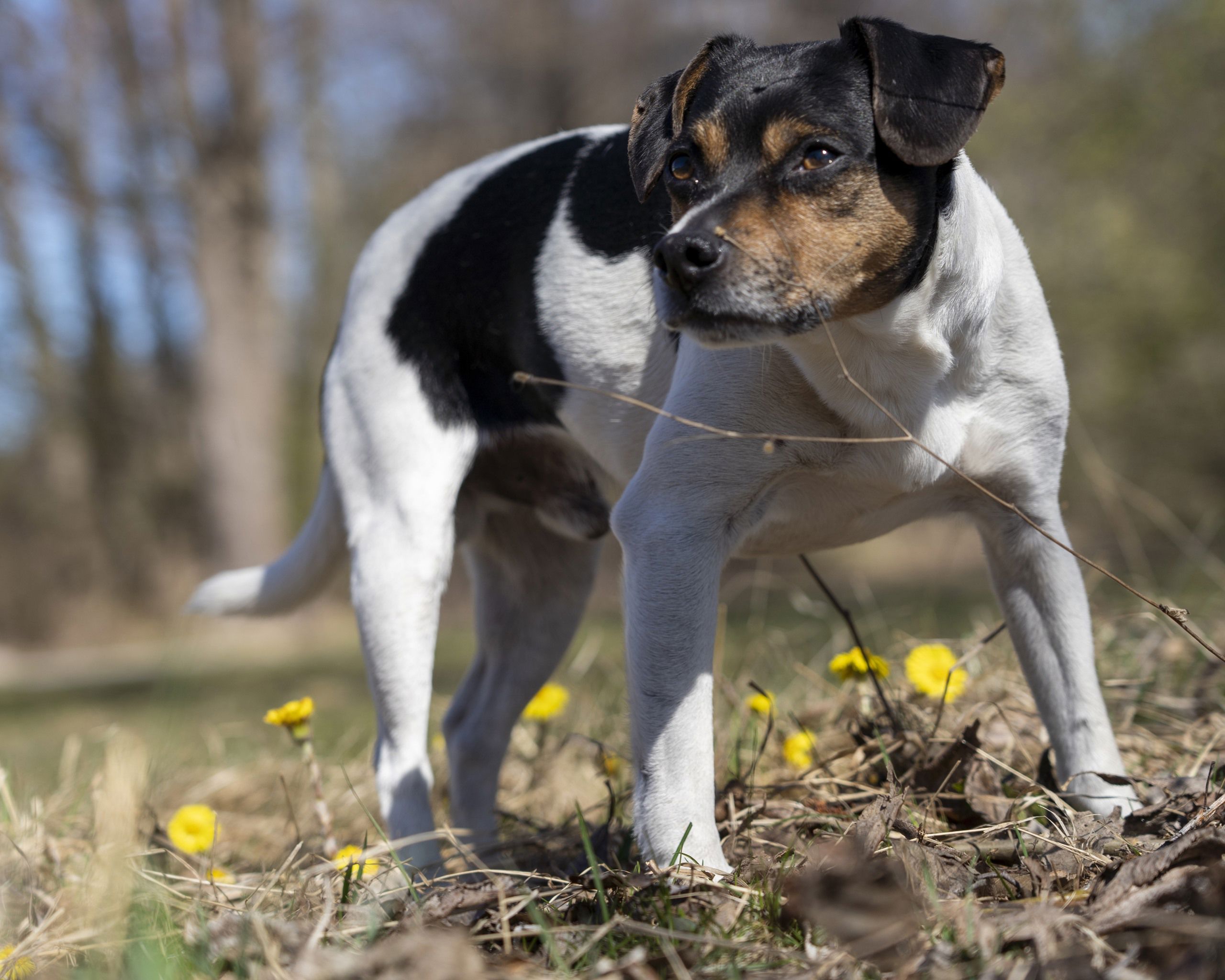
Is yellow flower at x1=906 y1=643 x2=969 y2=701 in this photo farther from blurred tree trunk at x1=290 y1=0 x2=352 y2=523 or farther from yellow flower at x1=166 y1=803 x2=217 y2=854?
blurred tree trunk at x1=290 y1=0 x2=352 y2=523

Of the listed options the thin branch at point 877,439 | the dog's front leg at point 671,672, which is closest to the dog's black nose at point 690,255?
the thin branch at point 877,439

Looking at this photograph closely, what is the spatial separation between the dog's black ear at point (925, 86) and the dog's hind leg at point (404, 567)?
147 centimetres

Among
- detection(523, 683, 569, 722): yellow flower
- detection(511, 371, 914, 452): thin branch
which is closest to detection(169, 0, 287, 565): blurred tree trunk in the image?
detection(523, 683, 569, 722): yellow flower

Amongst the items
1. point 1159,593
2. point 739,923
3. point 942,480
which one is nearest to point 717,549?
point 942,480

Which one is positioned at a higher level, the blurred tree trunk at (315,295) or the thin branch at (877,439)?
the thin branch at (877,439)

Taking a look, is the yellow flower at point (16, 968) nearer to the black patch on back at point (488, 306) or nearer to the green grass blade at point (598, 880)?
the green grass blade at point (598, 880)

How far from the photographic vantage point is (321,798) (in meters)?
2.70

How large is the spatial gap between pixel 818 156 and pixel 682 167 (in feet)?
0.99

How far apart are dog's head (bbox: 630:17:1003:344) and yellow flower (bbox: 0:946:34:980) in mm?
1656

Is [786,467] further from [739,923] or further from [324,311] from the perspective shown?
[324,311]

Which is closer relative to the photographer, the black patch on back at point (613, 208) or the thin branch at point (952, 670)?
the thin branch at point (952, 670)

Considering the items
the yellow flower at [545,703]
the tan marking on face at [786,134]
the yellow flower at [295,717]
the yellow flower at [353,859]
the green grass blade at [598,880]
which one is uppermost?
the tan marking on face at [786,134]

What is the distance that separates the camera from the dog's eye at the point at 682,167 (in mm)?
2330

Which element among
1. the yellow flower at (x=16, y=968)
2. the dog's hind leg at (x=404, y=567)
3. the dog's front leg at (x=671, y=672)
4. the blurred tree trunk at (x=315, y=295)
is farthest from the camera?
the blurred tree trunk at (x=315, y=295)
